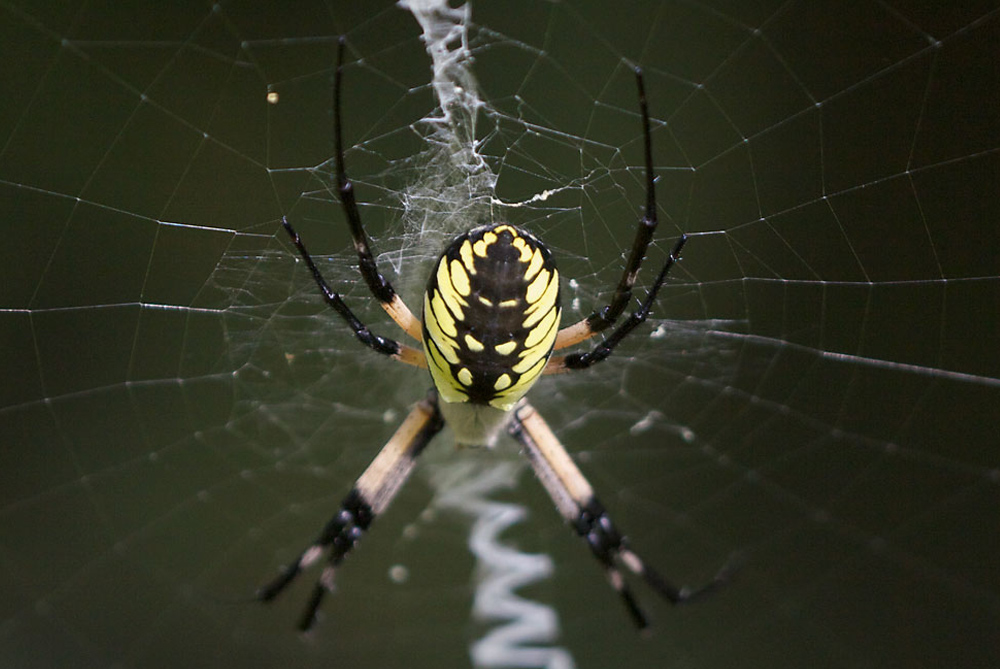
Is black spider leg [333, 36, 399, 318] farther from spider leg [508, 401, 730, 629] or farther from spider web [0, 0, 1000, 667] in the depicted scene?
spider leg [508, 401, 730, 629]

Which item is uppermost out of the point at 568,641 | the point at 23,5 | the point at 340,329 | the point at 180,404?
the point at 23,5

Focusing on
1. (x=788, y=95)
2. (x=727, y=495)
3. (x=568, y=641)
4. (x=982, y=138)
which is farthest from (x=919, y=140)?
(x=568, y=641)

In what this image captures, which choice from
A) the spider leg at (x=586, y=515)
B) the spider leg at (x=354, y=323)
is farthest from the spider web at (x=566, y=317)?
the spider leg at (x=586, y=515)

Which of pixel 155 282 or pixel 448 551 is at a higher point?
pixel 155 282

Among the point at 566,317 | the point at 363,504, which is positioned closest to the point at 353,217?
the point at 566,317

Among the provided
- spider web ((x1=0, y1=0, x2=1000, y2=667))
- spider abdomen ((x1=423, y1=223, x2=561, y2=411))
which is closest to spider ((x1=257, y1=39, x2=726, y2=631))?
spider abdomen ((x1=423, y1=223, x2=561, y2=411))

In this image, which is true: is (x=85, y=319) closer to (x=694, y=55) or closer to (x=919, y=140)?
(x=694, y=55)
